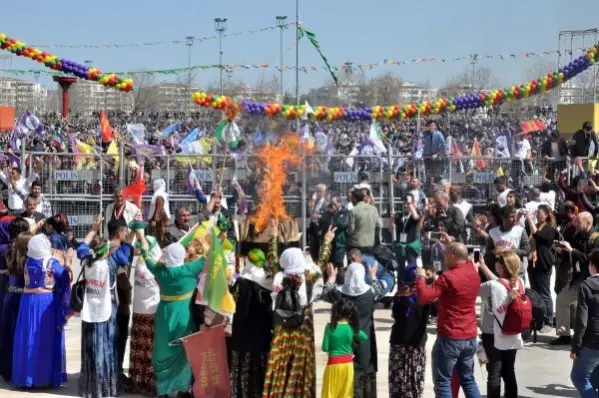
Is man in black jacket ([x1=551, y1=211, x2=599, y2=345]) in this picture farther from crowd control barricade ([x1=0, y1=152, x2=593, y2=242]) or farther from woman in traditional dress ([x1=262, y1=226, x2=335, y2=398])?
crowd control barricade ([x1=0, y1=152, x2=593, y2=242])

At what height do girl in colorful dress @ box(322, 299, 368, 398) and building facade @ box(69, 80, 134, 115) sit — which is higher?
building facade @ box(69, 80, 134, 115)

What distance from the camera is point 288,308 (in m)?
8.16

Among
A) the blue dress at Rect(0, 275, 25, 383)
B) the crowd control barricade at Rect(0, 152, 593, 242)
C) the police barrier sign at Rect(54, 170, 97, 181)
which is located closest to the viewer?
the blue dress at Rect(0, 275, 25, 383)

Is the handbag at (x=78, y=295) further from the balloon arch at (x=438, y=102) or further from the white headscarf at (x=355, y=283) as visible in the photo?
the balloon arch at (x=438, y=102)

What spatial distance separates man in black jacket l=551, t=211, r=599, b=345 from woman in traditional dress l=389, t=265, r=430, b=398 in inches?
112

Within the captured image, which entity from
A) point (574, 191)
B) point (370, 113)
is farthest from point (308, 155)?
point (370, 113)

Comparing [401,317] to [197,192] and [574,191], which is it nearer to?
[574,191]

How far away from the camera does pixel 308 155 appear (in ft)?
36.6

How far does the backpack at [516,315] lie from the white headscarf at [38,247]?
4.31 meters

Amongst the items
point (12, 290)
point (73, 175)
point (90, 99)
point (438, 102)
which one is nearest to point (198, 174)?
point (73, 175)

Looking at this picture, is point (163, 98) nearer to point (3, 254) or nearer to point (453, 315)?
point (3, 254)

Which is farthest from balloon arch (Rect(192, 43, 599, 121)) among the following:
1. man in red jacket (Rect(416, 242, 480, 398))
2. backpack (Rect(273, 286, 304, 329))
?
man in red jacket (Rect(416, 242, 480, 398))

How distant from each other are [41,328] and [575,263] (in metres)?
5.89

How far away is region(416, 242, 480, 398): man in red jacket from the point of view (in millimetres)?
7973
